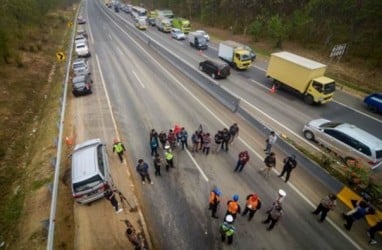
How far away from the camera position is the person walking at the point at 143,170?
13.8 meters

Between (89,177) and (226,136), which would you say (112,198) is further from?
(226,136)

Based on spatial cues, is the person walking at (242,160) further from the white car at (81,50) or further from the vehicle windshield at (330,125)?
the white car at (81,50)

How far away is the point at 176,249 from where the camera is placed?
1112cm

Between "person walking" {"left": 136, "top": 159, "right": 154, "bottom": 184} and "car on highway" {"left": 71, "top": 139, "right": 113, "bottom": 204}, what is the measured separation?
1592 millimetres

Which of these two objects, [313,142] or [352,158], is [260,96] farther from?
[352,158]

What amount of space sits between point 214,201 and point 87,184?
19.7 ft

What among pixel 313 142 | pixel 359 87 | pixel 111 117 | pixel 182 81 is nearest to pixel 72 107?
pixel 111 117

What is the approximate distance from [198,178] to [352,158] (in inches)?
365

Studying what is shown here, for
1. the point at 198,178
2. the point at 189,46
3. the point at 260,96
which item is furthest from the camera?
the point at 189,46

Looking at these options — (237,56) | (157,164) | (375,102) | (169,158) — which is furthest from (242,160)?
(237,56)

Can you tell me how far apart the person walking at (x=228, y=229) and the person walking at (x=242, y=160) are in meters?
4.42

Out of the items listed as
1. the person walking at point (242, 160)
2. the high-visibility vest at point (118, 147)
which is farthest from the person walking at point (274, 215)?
the high-visibility vest at point (118, 147)

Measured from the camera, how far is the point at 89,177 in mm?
12617

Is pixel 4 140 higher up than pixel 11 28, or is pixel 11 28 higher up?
pixel 11 28
